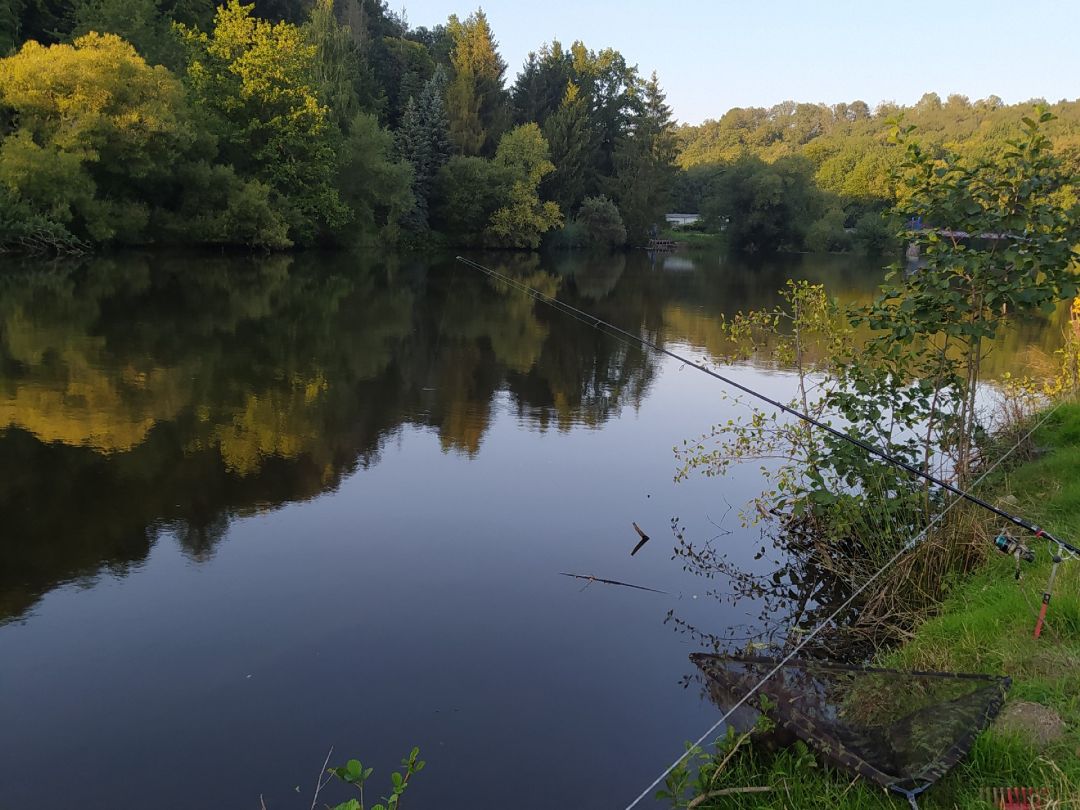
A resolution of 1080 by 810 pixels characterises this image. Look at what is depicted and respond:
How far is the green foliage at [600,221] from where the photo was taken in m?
63.6

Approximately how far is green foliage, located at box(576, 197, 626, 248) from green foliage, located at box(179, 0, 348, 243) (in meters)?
26.2

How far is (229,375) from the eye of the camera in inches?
536

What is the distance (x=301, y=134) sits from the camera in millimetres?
40625

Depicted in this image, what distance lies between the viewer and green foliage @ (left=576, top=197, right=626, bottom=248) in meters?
63.6

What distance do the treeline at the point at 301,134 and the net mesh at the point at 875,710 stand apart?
107 feet

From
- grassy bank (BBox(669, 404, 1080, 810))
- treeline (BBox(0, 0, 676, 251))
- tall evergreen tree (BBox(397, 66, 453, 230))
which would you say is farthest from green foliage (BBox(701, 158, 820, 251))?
grassy bank (BBox(669, 404, 1080, 810))

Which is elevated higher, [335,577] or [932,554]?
[932,554]

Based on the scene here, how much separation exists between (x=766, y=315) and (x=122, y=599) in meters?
5.93

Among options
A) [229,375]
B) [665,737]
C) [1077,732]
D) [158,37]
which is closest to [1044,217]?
[1077,732]

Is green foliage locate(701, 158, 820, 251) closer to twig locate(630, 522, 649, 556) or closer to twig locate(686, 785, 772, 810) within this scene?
twig locate(630, 522, 649, 556)

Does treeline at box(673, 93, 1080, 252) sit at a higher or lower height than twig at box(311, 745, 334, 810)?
higher

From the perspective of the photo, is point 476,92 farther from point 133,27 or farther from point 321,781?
point 321,781

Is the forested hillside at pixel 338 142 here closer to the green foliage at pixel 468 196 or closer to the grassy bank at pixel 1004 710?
the green foliage at pixel 468 196

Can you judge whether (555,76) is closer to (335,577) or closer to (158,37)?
(158,37)
